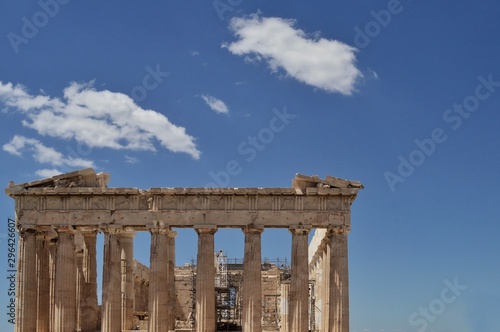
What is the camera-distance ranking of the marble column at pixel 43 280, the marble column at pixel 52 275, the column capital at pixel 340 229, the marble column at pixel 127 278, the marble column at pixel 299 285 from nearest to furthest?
the marble column at pixel 299 285 < the column capital at pixel 340 229 < the marble column at pixel 43 280 < the marble column at pixel 52 275 < the marble column at pixel 127 278

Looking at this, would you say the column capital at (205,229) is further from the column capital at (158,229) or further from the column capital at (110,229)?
the column capital at (110,229)

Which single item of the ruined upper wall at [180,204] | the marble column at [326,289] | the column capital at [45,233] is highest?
the ruined upper wall at [180,204]

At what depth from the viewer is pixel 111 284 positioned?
A: 146 feet

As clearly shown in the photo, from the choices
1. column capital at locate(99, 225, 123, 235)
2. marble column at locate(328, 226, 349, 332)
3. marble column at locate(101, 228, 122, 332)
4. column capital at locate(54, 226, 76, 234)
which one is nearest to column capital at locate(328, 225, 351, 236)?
marble column at locate(328, 226, 349, 332)

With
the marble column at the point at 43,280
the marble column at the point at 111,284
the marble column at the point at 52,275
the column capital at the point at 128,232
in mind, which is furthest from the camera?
the marble column at the point at 52,275

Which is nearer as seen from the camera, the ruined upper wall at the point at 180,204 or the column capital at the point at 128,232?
the ruined upper wall at the point at 180,204

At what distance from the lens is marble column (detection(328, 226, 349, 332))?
43.0 m

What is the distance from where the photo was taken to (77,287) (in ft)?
159

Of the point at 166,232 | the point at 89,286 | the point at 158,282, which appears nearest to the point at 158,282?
the point at 158,282

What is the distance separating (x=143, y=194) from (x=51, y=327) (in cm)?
968

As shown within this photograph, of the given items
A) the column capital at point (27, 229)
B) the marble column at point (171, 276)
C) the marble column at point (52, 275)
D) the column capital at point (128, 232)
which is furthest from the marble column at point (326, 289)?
the column capital at point (27, 229)

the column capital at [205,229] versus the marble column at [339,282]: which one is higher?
the column capital at [205,229]

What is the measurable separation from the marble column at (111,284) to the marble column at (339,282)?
38.2 feet

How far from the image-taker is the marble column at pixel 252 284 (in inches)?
1695
